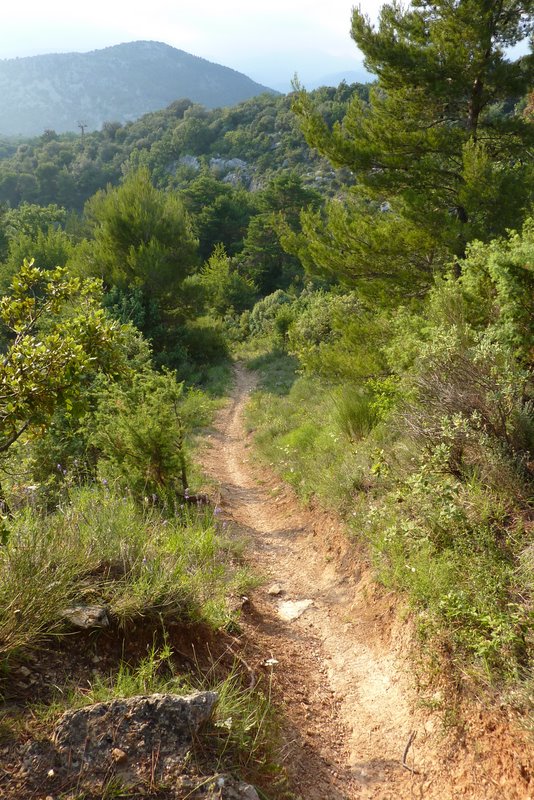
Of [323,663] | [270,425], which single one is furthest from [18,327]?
[270,425]

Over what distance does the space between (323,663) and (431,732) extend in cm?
112

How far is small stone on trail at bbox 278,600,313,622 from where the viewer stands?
4453 mm

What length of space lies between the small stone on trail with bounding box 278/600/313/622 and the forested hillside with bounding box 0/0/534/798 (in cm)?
46

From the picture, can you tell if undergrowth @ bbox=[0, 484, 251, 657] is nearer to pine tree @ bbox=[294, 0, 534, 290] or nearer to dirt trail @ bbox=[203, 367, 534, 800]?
dirt trail @ bbox=[203, 367, 534, 800]

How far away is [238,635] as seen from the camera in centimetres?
354

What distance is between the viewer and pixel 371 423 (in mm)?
6867

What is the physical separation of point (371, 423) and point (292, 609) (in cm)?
318

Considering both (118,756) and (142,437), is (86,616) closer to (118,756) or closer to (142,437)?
(118,756)

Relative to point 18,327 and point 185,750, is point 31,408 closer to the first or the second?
point 18,327

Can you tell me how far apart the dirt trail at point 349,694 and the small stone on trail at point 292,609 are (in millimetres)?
13

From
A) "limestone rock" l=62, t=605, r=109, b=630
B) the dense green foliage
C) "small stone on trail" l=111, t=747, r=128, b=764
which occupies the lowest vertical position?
"small stone on trail" l=111, t=747, r=128, b=764

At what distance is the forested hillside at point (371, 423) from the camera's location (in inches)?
108

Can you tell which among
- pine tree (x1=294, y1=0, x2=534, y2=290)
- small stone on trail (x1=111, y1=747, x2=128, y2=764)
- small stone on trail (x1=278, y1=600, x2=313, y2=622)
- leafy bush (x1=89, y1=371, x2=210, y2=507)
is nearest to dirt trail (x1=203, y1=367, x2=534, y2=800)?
small stone on trail (x1=278, y1=600, x2=313, y2=622)

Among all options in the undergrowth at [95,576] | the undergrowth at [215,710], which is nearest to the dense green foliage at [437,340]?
the undergrowth at [215,710]
